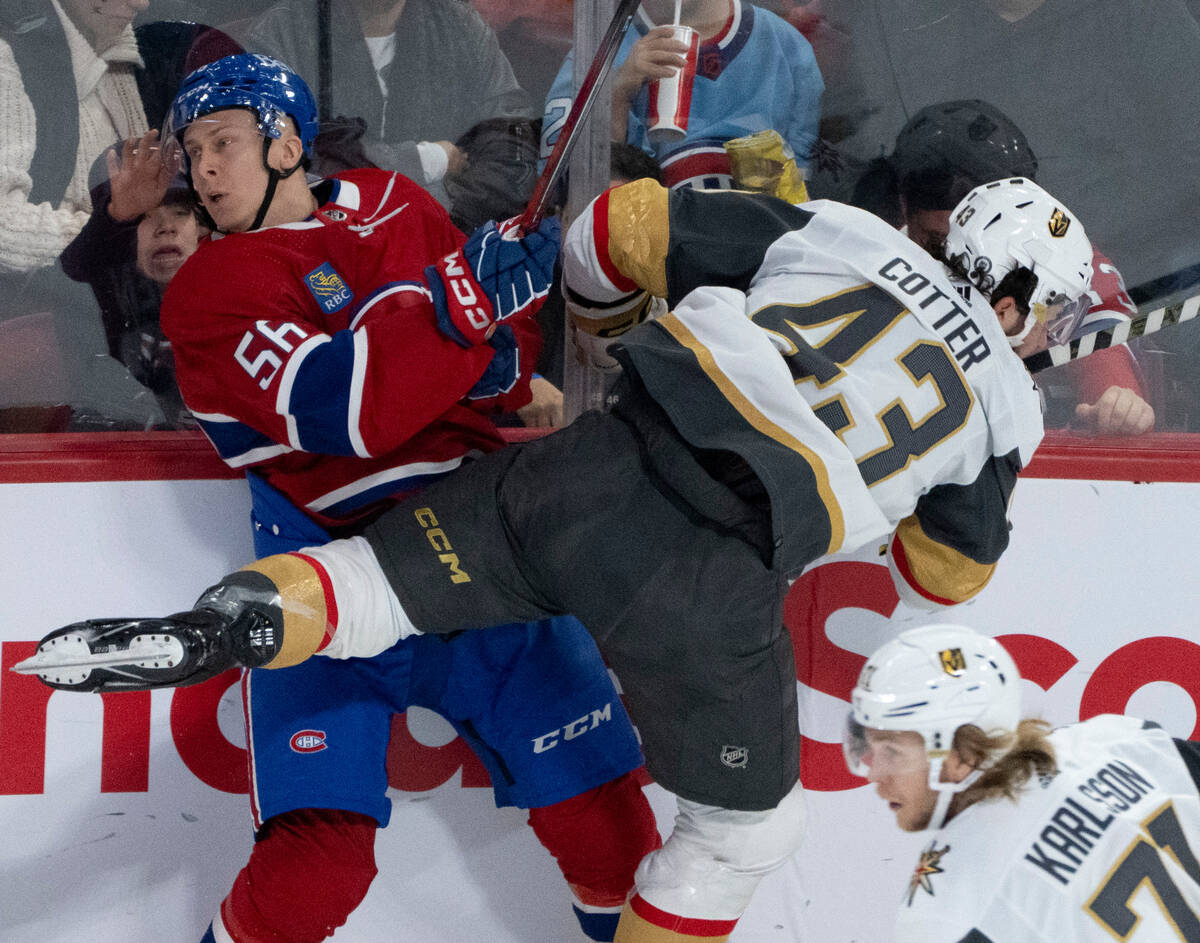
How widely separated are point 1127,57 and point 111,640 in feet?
6.61

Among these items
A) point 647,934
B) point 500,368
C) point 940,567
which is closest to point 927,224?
point 940,567

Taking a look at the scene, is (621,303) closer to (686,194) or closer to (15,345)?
(686,194)

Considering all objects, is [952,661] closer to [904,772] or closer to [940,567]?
[904,772]

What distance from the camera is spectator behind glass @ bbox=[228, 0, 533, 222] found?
210 centimetres

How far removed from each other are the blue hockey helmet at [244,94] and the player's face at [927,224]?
1064 mm

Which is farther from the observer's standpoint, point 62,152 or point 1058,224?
point 62,152

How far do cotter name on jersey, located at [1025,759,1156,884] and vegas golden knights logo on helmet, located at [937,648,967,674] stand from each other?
0.60ft

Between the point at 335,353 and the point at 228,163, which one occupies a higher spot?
the point at 228,163

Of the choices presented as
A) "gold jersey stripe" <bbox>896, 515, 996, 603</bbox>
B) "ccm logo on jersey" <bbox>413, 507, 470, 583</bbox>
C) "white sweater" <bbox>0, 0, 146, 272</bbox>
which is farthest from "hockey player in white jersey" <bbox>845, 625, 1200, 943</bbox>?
"white sweater" <bbox>0, 0, 146, 272</bbox>

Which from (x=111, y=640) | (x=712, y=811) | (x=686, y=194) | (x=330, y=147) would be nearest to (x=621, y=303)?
(x=686, y=194)

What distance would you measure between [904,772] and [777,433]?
0.43m

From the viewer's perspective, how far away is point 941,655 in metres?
1.47

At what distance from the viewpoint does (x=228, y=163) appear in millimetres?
1764

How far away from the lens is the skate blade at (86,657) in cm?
137
